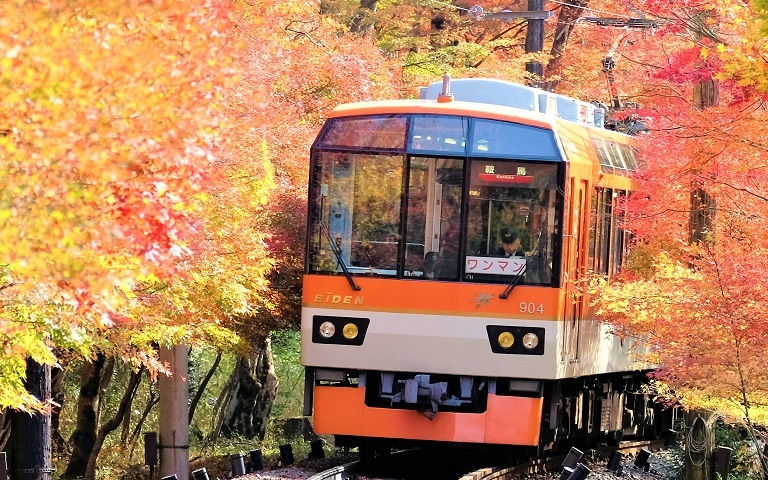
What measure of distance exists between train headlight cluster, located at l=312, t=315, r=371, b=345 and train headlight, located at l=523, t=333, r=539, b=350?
1.53m

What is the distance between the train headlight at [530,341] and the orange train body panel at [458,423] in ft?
1.71

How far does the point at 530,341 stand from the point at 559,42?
57.1ft

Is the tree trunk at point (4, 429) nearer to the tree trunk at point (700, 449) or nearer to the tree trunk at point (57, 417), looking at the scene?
the tree trunk at point (57, 417)

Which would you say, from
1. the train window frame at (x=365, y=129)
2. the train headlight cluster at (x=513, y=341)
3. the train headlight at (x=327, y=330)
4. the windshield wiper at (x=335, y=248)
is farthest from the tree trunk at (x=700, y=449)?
the train window frame at (x=365, y=129)

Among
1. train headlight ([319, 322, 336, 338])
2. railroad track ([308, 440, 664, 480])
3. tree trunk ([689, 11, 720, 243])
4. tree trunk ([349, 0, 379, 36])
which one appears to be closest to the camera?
railroad track ([308, 440, 664, 480])

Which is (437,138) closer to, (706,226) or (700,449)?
(706,226)

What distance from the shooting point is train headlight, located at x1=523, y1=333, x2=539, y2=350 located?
1365 centimetres

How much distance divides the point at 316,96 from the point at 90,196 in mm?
14477

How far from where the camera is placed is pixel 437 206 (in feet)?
45.3

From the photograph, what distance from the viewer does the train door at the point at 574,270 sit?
14008 mm

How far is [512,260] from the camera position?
1369 centimetres

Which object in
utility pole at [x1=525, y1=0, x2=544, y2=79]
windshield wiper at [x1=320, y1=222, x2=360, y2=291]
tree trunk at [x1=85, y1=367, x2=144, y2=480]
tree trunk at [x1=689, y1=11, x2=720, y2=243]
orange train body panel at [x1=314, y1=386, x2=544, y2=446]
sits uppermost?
utility pole at [x1=525, y1=0, x2=544, y2=79]

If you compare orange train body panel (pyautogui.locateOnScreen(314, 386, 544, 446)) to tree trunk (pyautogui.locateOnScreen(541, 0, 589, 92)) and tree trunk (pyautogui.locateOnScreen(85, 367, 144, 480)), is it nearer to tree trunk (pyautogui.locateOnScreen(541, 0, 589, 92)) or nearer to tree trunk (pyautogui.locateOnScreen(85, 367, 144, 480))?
tree trunk (pyautogui.locateOnScreen(85, 367, 144, 480))

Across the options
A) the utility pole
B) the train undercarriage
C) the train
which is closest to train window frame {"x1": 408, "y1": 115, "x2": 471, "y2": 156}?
the train
